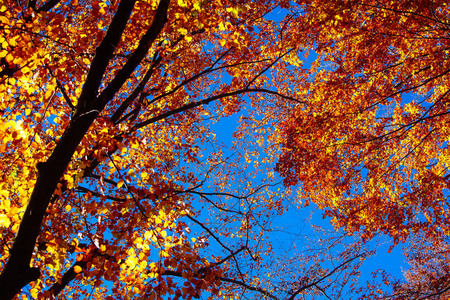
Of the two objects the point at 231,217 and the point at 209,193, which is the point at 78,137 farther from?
the point at 231,217

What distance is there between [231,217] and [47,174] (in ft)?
21.4

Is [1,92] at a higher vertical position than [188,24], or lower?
lower

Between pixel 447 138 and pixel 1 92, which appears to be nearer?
pixel 1 92

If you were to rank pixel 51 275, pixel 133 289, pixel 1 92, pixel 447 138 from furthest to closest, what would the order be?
pixel 447 138 < pixel 51 275 < pixel 133 289 < pixel 1 92

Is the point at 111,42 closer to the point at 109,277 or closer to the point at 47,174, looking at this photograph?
the point at 47,174

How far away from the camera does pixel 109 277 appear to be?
4.85m

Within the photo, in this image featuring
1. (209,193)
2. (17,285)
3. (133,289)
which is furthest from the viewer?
(209,193)

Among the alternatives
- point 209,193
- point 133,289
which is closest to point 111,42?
point 133,289

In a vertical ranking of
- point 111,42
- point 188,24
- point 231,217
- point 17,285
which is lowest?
point 17,285

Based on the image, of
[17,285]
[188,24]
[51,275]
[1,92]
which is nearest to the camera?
[17,285]

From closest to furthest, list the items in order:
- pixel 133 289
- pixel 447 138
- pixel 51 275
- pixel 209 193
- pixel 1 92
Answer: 1. pixel 1 92
2. pixel 133 289
3. pixel 209 193
4. pixel 51 275
5. pixel 447 138

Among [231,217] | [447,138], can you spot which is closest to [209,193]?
[231,217]

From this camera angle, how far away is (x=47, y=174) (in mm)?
3465

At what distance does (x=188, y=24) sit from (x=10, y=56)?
3279 mm
